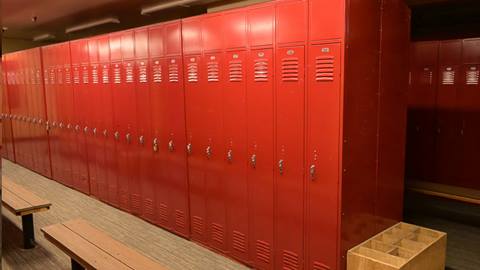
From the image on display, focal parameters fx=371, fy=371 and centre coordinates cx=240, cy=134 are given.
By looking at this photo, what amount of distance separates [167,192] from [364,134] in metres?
2.33

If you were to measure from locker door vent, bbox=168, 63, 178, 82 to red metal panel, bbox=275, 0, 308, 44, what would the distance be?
53.5 inches

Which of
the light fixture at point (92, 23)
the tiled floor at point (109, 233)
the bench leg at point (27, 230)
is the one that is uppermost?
the light fixture at point (92, 23)

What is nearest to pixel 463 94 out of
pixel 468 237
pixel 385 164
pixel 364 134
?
pixel 468 237

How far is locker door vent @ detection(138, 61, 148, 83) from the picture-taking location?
168 inches

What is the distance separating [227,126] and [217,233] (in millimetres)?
1064

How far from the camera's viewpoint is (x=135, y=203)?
15.4ft

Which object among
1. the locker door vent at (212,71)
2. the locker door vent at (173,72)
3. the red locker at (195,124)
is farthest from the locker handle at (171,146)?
the locker door vent at (212,71)

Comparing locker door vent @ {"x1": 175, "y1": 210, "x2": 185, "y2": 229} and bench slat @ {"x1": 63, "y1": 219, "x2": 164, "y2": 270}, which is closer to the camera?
bench slat @ {"x1": 63, "y1": 219, "x2": 164, "y2": 270}

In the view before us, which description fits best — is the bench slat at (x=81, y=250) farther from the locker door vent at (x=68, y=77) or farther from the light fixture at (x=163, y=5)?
the light fixture at (x=163, y=5)

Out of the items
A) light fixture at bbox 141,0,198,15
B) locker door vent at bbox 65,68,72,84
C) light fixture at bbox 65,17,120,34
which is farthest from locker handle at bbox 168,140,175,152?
light fixture at bbox 65,17,120,34

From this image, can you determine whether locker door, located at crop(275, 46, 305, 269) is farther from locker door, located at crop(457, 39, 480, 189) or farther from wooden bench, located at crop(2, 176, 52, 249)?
locker door, located at crop(457, 39, 480, 189)

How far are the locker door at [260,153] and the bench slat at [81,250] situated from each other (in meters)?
1.16

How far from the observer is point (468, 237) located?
13.3 ft

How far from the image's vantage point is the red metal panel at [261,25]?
291 centimetres
